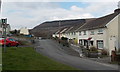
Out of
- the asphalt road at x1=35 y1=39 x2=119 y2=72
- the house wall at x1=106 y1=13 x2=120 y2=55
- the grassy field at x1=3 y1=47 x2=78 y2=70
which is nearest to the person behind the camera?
the grassy field at x1=3 y1=47 x2=78 y2=70

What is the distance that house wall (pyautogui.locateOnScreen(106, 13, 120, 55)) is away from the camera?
2881cm

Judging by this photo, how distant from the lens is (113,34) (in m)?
29.4

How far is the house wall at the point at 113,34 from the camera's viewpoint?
2881 cm

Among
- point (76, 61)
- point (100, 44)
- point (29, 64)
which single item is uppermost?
point (100, 44)

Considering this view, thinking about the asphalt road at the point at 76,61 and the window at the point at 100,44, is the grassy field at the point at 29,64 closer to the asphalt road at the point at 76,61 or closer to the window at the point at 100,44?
the asphalt road at the point at 76,61

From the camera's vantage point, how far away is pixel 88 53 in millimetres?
25688

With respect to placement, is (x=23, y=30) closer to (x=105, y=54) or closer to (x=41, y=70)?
(x=105, y=54)

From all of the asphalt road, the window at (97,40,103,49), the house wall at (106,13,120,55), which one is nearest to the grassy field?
the asphalt road

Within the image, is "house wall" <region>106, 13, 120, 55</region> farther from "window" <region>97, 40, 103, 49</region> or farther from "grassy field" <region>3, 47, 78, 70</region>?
"grassy field" <region>3, 47, 78, 70</region>

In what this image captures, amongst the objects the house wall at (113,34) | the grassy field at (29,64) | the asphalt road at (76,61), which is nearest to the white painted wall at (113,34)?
the house wall at (113,34)

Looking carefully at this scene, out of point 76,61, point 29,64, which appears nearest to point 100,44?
point 76,61

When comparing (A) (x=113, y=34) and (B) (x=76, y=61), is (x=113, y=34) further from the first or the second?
(B) (x=76, y=61)

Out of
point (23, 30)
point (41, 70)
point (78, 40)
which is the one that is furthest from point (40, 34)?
point (41, 70)

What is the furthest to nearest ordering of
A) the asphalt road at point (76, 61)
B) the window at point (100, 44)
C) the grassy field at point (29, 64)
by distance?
1. the window at point (100, 44)
2. the asphalt road at point (76, 61)
3. the grassy field at point (29, 64)
